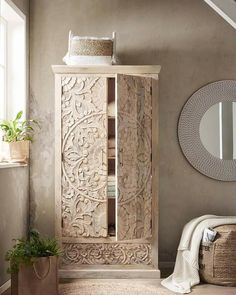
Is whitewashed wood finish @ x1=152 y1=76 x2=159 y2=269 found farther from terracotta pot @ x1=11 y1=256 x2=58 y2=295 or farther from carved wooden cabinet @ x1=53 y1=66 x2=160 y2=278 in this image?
terracotta pot @ x1=11 y1=256 x2=58 y2=295

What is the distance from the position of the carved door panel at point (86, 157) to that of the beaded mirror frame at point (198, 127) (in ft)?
3.09

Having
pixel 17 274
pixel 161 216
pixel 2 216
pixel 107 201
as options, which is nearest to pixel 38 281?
pixel 17 274

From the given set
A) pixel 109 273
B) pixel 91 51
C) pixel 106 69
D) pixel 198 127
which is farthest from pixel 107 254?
pixel 91 51

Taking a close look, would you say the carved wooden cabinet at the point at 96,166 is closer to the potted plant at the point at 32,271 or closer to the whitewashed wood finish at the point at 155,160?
the whitewashed wood finish at the point at 155,160

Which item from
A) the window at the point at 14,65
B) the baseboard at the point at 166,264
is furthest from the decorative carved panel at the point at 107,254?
the window at the point at 14,65

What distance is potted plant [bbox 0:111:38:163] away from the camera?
5.18m

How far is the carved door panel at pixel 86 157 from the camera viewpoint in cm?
523

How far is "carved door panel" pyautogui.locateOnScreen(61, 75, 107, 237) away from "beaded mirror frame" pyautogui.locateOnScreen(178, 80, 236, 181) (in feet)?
3.09

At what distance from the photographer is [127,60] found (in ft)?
18.8

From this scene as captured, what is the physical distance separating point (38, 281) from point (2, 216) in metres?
0.70

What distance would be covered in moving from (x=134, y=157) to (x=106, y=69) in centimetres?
87

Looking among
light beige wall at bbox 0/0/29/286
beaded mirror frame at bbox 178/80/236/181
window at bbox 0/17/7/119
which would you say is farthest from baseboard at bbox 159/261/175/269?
window at bbox 0/17/7/119

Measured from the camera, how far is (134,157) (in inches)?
204

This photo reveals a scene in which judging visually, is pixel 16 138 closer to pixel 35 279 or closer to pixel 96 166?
pixel 96 166
